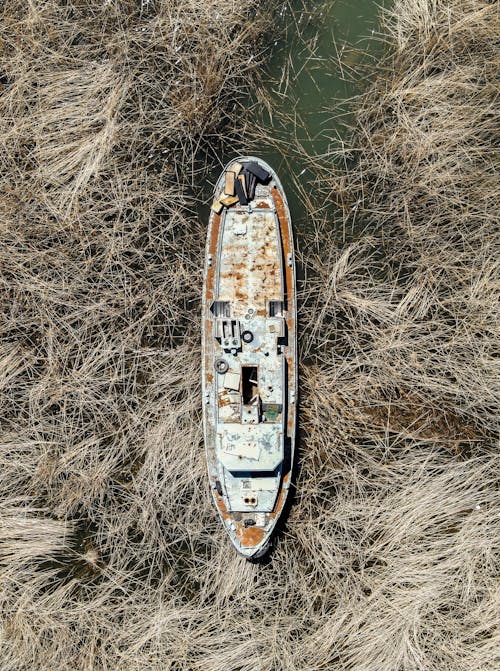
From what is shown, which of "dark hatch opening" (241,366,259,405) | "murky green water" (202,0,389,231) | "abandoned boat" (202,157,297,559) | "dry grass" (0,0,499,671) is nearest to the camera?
"abandoned boat" (202,157,297,559)

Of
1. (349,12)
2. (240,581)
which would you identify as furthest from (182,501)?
(349,12)

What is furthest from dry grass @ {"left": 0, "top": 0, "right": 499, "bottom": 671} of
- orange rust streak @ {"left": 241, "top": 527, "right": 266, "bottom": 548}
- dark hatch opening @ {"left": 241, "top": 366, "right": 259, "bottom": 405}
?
dark hatch opening @ {"left": 241, "top": 366, "right": 259, "bottom": 405}

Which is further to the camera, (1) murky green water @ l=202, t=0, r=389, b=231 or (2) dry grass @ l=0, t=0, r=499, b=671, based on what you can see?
(1) murky green water @ l=202, t=0, r=389, b=231

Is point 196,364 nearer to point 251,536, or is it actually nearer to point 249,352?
point 249,352

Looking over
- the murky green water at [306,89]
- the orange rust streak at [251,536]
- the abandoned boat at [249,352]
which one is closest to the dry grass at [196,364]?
the murky green water at [306,89]

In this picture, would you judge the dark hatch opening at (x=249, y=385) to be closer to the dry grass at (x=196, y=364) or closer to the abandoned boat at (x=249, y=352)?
the abandoned boat at (x=249, y=352)

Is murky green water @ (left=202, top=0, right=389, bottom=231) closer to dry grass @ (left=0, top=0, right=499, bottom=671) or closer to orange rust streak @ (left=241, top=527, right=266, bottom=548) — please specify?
dry grass @ (left=0, top=0, right=499, bottom=671)

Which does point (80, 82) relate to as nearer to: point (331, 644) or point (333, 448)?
point (333, 448)

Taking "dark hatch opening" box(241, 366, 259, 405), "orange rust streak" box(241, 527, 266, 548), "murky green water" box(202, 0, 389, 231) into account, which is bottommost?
"orange rust streak" box(241, 527, 266, 548)
